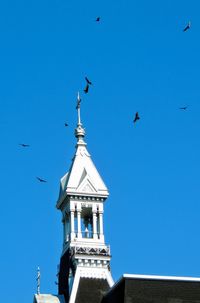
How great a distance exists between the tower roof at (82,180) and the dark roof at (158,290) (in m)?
18.7

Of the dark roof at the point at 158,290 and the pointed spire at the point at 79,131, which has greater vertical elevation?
the pointed spire at the point at 79,131

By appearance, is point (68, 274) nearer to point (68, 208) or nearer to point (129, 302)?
point (68, 208)

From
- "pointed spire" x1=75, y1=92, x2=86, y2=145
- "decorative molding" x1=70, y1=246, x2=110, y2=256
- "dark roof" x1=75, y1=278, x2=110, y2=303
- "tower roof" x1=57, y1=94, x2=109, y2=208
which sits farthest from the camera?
"pointed spire" x1=75, y1=92, x2=86, y2=145

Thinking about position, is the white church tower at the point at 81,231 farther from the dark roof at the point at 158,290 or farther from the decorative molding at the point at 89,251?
the dark roof at the point at 158,290

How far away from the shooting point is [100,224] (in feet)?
312

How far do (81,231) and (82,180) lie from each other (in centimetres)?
449

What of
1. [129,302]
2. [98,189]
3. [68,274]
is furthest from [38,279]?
[129,302]

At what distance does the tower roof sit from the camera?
311 ft

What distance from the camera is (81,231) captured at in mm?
94500

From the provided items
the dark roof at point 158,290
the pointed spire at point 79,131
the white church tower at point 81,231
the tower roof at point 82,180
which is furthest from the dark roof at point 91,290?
the pointed spire at point 79,131

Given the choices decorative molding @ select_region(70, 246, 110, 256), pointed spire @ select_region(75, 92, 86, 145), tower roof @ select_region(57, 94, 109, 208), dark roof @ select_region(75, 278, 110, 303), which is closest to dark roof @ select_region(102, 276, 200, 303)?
dark roof @ select_region(75, 278, 110, 303)

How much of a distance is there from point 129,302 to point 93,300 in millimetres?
12494

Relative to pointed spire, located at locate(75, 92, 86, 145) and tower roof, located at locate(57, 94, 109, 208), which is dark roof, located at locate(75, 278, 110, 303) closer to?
tower roof, located at locate(57, 94, 109, 208)

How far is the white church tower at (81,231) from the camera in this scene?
298 ft
